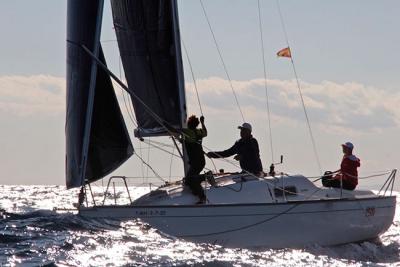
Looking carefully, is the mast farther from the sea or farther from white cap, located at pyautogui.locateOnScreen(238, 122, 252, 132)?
the sea

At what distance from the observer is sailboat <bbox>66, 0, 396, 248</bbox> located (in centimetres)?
1457

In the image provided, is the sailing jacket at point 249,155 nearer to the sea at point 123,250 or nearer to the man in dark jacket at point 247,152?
the man in dark jacket at point 247,152

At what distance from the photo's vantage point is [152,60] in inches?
671

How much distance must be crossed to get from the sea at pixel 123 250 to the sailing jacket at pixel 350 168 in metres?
1.47

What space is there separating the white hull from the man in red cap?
43.8 inches

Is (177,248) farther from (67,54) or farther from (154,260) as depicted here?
(67,54)

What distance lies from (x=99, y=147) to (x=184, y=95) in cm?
218

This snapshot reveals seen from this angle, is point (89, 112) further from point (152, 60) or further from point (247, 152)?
point (247, 152)

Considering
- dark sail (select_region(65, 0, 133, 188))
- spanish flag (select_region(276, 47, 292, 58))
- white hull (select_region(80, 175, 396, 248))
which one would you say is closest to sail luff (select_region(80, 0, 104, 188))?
dark sail (select_region(65, 0, 133, 188))

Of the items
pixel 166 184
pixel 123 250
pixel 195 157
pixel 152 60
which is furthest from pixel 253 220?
pixel 152 60

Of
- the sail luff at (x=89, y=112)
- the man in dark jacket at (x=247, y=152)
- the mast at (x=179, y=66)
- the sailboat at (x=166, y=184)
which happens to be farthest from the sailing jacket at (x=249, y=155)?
the sail luff at (x=89, y=112)

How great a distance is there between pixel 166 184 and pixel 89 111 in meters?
2.55

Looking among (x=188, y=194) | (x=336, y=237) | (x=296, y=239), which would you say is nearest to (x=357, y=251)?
(x=336, y=237)

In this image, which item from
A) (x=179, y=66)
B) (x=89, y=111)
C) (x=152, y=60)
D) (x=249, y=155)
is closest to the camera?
(x=89, y=111)
